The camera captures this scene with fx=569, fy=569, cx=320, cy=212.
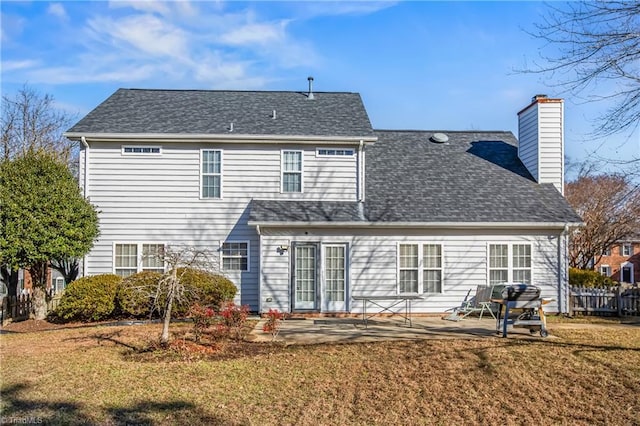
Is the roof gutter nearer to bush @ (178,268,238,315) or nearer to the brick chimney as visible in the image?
bush @ (178,268,238,315)

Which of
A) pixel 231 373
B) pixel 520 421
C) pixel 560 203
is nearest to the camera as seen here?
pixel 520 421

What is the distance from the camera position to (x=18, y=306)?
15414 mm

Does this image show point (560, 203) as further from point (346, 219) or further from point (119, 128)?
point (119, 128)

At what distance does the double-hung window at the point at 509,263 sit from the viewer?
645 inches

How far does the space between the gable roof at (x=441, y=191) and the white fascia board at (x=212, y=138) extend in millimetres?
1780

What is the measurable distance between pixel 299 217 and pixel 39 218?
6.70 meters

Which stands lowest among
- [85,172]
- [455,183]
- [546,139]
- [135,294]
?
[135,294]

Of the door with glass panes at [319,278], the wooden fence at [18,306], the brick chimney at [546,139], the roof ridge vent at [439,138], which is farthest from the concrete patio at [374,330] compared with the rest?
the roof ridge vent at [439,138]

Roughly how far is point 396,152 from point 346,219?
15.1 feet

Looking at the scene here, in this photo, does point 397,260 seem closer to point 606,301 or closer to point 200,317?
point 606,301

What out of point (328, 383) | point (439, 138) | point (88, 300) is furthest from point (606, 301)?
point (88, 300)

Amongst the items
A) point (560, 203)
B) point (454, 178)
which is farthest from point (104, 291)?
point (560, 203)

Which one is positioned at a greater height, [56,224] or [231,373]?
[56,224]

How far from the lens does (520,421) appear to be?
23.2 feet
